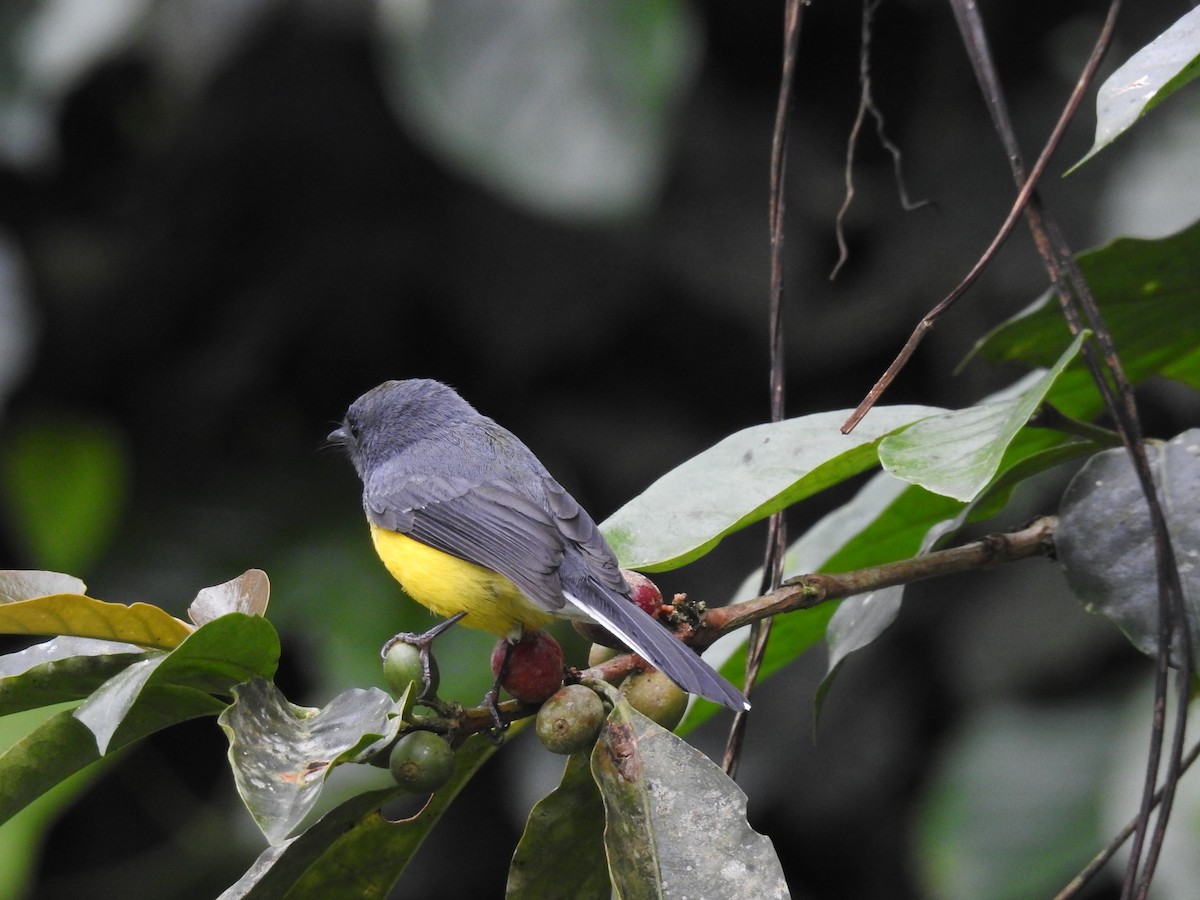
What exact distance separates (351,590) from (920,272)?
210 cm

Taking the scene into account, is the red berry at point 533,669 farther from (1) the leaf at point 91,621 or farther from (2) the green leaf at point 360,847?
(1) the leaf at point 91,621

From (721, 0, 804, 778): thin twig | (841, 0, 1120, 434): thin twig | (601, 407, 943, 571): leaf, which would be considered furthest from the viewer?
(721, 0, 804, 778): thin twig

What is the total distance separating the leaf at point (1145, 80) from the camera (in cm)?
155

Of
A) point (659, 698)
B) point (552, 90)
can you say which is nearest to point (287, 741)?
point (659, 698)

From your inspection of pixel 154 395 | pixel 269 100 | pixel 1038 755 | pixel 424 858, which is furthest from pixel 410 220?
pixel 1038 755

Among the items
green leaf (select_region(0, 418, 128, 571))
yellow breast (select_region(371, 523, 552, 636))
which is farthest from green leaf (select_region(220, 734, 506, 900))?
green leaf (select_region(0, 418, 128, 571))

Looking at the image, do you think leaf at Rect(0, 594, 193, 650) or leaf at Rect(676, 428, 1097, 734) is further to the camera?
leaf at Rect(676, 428, 1097, 734)

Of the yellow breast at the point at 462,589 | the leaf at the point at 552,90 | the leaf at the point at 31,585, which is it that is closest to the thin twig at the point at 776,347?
the yellow breast at the point at 462,589

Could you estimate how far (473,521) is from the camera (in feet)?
9.89

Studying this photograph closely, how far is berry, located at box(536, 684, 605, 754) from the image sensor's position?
1.69 m

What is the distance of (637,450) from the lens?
470 centimetres

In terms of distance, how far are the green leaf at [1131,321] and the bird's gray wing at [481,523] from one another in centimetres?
94

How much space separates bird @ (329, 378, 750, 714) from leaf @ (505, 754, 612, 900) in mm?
337

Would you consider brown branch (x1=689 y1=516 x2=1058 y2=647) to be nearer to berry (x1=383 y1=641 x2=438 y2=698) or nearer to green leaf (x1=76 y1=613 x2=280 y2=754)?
berry (x1=383 y1=641 x2=438 y2=698)
